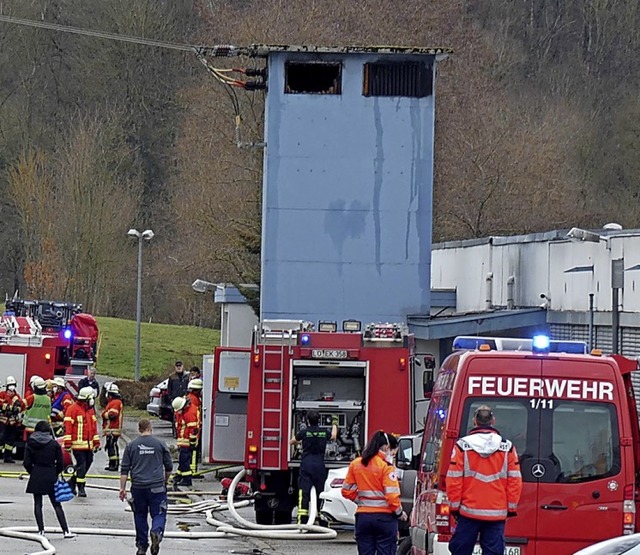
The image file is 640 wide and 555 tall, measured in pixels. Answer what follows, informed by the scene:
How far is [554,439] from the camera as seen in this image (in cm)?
1097

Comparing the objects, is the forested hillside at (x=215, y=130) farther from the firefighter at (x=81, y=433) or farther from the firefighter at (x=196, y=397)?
the firefighter at (x=81, y=433)

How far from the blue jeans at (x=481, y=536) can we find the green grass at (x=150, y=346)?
40.4m

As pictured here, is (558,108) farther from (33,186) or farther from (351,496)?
(351,496)

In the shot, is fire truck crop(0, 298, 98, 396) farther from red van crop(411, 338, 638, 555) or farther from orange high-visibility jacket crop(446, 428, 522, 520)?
orange high-visibility jacket crop(446, 428, 522, 520)

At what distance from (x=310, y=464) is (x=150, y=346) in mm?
39964

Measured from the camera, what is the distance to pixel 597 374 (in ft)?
36.0

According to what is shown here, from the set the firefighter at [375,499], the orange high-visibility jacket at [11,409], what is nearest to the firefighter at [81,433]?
the orange high-visibility jacket at [11,409]

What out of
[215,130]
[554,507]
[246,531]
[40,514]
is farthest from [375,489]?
[215,130]

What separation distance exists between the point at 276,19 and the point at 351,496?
35.5 m

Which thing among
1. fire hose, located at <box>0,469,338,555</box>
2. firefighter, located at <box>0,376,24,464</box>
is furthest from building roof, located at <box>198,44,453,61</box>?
fire hose, located at <box>0,469,338,555</box>

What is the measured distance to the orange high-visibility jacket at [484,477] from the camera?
10.4 m

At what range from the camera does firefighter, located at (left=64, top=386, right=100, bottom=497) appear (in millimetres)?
20625

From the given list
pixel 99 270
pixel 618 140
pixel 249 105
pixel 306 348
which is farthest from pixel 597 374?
pixel 99 270

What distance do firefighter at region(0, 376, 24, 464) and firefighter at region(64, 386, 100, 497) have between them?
183 inches
